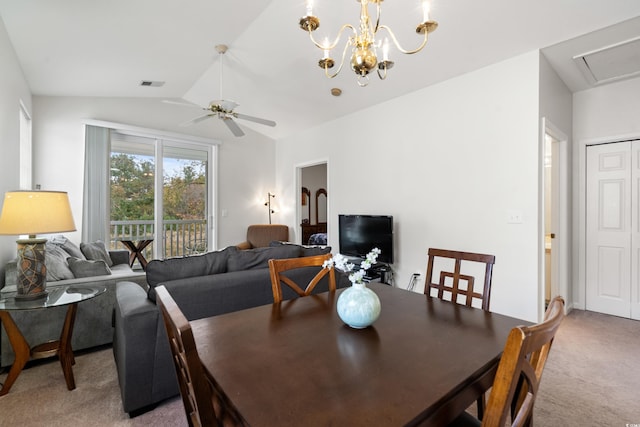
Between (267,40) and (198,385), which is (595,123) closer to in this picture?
(267,40)

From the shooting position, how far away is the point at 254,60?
3883 mm

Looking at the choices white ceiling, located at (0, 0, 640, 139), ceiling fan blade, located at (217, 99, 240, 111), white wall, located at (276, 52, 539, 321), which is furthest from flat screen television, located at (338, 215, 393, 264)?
ceiling fan blade, located at (217, 99, 240, 111)

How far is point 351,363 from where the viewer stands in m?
0.98

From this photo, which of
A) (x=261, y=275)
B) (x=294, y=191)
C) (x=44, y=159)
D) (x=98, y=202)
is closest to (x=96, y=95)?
(x=44, y=159)

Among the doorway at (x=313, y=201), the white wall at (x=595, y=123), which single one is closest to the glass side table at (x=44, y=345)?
the white wall at (x=595, y=123)

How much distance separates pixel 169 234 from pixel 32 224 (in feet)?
11.4

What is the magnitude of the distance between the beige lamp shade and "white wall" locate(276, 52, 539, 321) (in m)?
3.46

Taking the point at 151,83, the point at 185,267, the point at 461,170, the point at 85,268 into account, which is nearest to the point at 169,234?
the point at 151,83

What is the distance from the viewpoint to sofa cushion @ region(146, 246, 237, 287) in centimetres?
194

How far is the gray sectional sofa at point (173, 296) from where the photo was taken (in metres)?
1.79

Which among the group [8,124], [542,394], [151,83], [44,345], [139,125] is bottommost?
[542,394]

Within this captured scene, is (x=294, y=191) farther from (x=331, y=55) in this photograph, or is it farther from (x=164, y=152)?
(x=331, y=55)

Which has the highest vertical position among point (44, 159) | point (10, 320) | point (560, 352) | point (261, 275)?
point (44, 159)

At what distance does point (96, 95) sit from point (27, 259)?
3.53 meters
